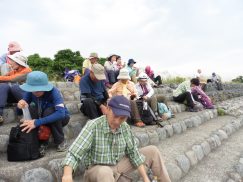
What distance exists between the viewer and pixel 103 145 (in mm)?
3002

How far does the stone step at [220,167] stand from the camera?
15.1 feet

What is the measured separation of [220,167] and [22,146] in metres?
3.36

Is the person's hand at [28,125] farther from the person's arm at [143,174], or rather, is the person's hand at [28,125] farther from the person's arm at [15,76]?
the person's arm at [143,174]

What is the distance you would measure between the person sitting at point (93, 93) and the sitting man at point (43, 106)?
40.2 inches

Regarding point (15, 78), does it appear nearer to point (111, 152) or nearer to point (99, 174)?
point (111, 152)

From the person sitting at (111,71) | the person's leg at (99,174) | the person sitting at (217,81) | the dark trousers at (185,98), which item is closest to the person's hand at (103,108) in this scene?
the person's leg at (99,174)

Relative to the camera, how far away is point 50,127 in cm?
383

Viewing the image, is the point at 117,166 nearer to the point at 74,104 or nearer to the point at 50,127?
the point at 50,127

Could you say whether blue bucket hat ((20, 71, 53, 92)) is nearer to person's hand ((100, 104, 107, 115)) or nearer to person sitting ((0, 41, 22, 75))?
person's hand ((100, 104, 107, 115))

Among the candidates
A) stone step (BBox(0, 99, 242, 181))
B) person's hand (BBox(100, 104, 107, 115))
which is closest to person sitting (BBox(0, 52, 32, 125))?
stone step (BBox(0, 99, 242, 181))

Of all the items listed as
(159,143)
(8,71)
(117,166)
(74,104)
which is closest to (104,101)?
(74,104)

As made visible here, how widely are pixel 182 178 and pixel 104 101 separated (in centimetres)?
197

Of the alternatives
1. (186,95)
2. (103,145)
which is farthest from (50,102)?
(186,95)

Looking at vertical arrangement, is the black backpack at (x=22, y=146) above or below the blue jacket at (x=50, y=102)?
below
